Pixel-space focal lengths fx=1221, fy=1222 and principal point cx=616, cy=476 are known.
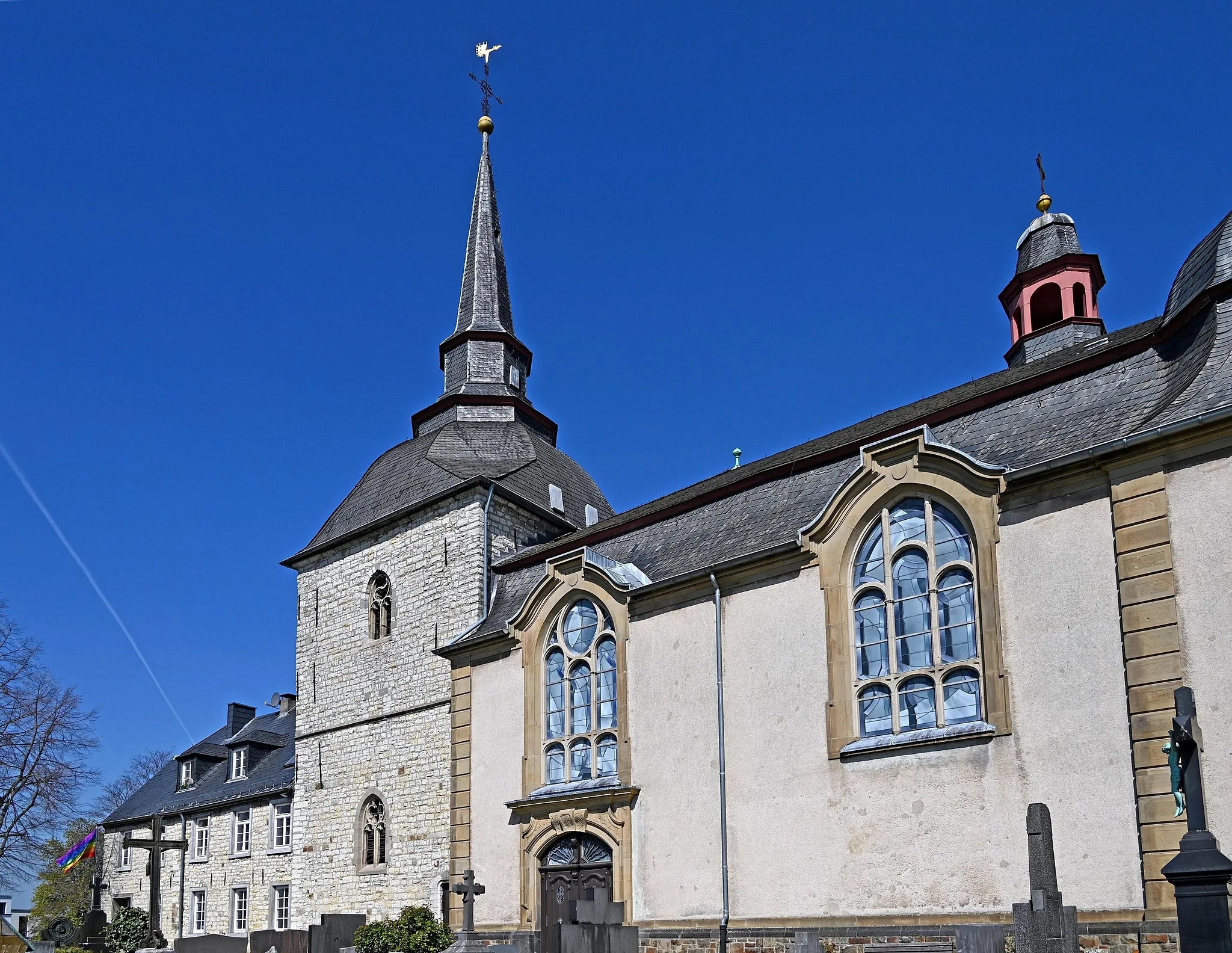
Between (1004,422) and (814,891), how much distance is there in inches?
245

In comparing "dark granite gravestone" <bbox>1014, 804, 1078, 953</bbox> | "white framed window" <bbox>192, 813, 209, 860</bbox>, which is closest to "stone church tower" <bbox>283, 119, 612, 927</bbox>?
"white framed window" <bbox>192, 813, 209, 860</bbox>

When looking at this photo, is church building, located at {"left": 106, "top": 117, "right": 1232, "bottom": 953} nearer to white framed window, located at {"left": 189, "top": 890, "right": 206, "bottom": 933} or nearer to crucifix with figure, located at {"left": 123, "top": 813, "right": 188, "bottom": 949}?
crucifix with figure, located at {"left": 123, "top": 813, "right": 188, "bottom": 949}

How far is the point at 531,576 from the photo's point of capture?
71.9 feet

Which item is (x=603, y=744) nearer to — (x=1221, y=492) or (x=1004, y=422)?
(x=1004, y=422)

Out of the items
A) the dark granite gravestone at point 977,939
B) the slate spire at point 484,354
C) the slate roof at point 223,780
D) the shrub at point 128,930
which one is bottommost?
the shrub at point 128,930

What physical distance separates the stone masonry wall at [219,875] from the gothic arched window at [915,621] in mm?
16438

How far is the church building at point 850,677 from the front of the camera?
1256 cm

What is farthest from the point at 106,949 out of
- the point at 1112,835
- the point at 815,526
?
the point at 1112,835

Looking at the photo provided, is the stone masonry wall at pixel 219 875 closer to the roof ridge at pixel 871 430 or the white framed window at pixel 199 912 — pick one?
the white framed window at pixel 199 912

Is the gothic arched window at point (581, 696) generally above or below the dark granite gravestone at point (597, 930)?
above

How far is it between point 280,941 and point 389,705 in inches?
197

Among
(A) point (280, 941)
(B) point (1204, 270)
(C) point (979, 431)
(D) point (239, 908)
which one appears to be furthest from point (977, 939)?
(D) point (239, 908)

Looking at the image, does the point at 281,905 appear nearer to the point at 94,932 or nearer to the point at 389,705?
the point at 94,932

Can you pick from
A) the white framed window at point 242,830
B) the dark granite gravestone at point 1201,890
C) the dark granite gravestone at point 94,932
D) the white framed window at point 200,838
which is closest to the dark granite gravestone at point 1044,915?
the dark granite gravestone at point 1201,890
